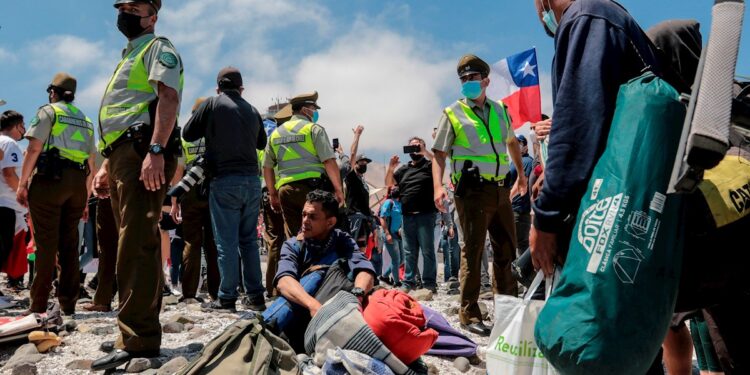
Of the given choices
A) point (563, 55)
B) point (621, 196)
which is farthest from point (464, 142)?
point (621, 196)

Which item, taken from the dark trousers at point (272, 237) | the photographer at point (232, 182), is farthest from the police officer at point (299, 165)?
the dark trousers at point (272, 237)

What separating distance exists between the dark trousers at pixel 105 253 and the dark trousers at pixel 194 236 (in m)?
0.71

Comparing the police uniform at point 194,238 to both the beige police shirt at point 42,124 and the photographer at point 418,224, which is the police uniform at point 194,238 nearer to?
the beige police shirt at point 42,124

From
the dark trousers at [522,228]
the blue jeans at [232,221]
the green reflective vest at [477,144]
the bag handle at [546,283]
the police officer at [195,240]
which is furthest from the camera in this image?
the dark trousers at [522,228]

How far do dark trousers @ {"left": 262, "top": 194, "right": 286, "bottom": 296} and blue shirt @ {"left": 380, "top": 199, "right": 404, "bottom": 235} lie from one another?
3.43 meters

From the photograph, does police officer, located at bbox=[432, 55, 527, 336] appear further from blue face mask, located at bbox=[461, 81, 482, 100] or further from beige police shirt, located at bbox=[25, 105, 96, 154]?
beige police shirt, located at bbox=[25, 105, 96, 154]

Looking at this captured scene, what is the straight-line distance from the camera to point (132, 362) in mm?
3334

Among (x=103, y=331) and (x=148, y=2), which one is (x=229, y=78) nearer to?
(x=148, y=2)

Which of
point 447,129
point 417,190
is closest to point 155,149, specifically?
point 447,129

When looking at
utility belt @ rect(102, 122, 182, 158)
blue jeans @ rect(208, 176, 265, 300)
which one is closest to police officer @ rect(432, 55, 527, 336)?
blue jeans @ rect(208, 176, 265, 300)

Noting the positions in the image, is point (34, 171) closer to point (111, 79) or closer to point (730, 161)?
point (111, 79)

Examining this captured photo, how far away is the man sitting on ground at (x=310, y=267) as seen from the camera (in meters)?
3.66

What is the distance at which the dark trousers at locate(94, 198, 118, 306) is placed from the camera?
550cm

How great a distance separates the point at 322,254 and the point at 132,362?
1.44 metres
